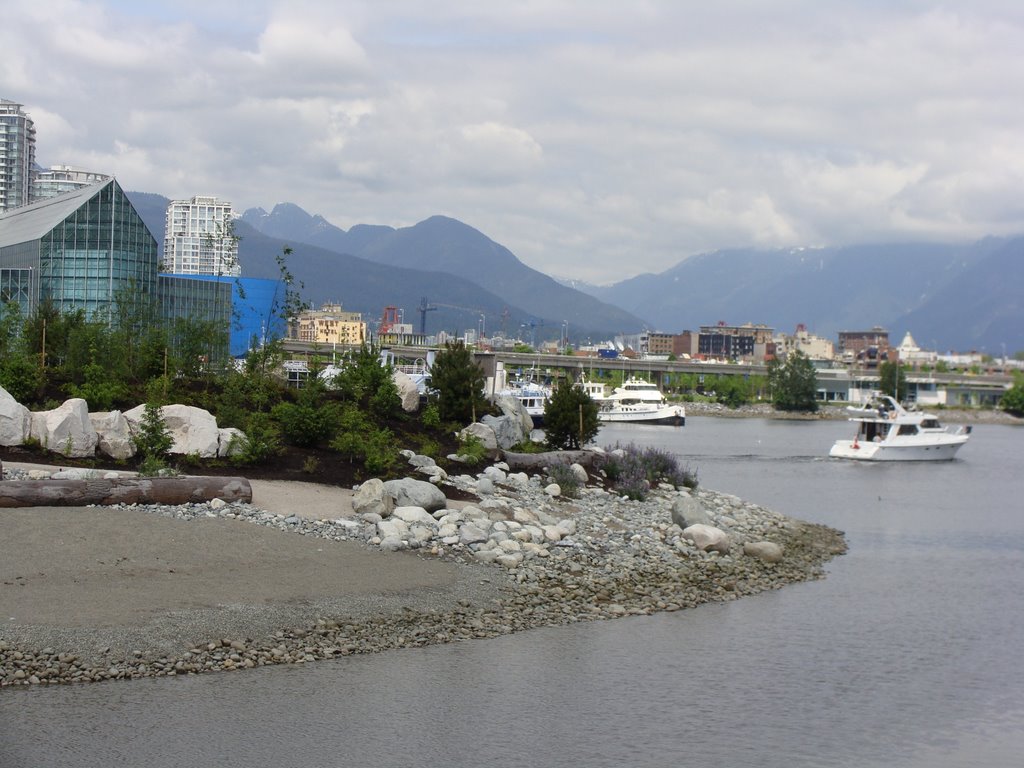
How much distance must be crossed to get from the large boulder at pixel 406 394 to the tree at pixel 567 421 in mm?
4063

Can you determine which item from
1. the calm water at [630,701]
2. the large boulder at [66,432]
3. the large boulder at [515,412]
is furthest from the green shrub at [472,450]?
the large boulder at [66,432]

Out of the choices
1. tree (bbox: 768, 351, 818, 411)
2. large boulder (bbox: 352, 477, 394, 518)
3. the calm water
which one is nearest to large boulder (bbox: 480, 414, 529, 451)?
large boulder (bbox: 352, 477, 394, 518)

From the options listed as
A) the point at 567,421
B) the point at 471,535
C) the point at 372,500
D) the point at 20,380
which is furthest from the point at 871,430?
the point at 20,380

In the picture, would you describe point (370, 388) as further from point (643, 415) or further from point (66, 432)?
point (643, 415)

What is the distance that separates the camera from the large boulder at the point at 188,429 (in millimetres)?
25516

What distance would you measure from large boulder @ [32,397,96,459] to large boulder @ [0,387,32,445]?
0.59ft

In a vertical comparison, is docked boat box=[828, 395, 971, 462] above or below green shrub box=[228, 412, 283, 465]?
below

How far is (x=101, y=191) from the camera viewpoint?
74000 mm

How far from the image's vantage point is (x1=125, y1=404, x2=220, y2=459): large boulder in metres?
25.5

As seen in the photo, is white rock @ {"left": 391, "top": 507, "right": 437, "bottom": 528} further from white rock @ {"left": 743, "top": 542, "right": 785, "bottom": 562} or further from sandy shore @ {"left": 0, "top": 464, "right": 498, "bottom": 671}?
white rock @ {"left": 743, "top": 542, "right": 785, "bottom": 562}

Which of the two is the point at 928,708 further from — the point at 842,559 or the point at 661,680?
the point at 842,559

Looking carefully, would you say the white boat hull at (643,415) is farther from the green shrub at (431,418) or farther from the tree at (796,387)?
the green shrub at (431,418)

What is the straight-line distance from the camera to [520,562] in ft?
74.7

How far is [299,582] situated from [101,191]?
60.9m
